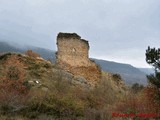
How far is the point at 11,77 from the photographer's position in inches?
1302

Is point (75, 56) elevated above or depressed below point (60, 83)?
above

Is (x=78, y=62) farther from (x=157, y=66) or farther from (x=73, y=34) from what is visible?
(x=157, y=66)

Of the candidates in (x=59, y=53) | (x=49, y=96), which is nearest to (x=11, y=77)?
(x=49, y=96)

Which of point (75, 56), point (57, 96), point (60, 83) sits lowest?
point (57, 96)

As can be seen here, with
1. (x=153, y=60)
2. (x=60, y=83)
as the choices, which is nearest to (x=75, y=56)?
(x=60, y=83)

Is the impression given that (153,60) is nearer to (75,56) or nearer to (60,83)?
(60,83)

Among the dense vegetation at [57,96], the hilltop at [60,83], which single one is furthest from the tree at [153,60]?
the hilltop at [60,83]

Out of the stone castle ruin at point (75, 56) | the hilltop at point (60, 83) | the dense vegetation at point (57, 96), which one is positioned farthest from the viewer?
the stone castle ruin at point (75, 56)

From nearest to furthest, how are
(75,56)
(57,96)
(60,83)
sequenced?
(57,96) → (60,83) → (75,56)

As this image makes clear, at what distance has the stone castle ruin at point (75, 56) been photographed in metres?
46.2

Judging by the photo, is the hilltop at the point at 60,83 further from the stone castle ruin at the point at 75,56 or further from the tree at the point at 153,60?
the tree at the point at 153,60

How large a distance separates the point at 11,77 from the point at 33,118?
14.5 metres

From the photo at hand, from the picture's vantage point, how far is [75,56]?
4684 centimetres

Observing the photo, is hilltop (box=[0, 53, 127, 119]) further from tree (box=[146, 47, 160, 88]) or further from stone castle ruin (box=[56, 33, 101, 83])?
tree (box=[146, 47, 160, 88])
